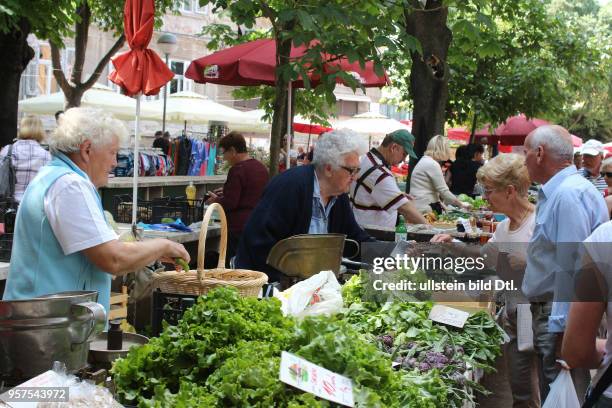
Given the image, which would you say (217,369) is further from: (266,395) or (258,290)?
(258,290)

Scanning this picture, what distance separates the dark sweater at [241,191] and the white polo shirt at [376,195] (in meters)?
0.95

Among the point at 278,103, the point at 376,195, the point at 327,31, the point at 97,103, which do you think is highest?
the point at 327,31

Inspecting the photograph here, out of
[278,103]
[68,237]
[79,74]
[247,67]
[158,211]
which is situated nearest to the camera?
[68,237]

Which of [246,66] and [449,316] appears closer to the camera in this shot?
[449,316]

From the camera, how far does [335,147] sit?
5070 mm

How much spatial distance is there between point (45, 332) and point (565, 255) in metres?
2.72

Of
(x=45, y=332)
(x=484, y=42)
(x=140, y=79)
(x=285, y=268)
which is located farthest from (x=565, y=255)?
(x=484, y=42)

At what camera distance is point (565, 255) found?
13.5ft

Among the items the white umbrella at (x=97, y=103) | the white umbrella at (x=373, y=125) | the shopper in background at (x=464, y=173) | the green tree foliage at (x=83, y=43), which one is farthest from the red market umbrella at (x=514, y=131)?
the green tree foliage at (x=83, y=43)

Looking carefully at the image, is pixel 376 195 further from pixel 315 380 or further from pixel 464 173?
pixel 464 173

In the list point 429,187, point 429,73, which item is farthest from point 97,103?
point 429,187

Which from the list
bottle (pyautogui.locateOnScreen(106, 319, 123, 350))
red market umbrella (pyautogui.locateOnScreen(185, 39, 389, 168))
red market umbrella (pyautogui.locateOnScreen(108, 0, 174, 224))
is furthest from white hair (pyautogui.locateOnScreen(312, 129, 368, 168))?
red market umbrella (pyautogui.locateOnScreen(185, 39, 389, 168))

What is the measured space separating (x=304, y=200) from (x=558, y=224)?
4.87 feet

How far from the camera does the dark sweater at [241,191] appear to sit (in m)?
7.82
